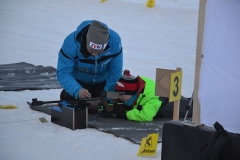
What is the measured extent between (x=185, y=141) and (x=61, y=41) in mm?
6090

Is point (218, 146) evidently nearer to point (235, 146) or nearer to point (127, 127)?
point (235, 146)

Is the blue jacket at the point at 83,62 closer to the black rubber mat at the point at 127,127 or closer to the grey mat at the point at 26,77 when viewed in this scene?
the black rubber mat at the point at 127,127

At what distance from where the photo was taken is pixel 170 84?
322 centimetres

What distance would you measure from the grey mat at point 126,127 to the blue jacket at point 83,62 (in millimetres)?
269

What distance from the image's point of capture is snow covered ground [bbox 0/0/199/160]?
3545 millimetres

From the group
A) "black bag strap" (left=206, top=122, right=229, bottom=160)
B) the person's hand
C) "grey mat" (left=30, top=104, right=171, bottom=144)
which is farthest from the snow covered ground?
"black bag strap" (left=206, top=122, right=229, bottom=160)

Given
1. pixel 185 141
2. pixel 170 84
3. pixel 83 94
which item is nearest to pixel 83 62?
pixel 83 94

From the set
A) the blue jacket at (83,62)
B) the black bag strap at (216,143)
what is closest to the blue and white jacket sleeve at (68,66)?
the blue jacket at (83,62)

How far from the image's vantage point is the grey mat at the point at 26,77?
17.9 ft

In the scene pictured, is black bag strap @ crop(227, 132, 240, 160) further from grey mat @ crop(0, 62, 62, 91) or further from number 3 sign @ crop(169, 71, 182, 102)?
grey mat @ crop(0, 62, 62, 91)

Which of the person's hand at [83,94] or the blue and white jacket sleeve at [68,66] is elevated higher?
the blue and white jacket sleeve at [68,66]

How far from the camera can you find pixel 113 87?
444cm

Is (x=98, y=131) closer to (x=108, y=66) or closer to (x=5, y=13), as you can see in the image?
(x=108, y=66)

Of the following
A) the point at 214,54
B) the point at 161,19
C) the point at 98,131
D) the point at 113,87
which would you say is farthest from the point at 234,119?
the point at 161,19
